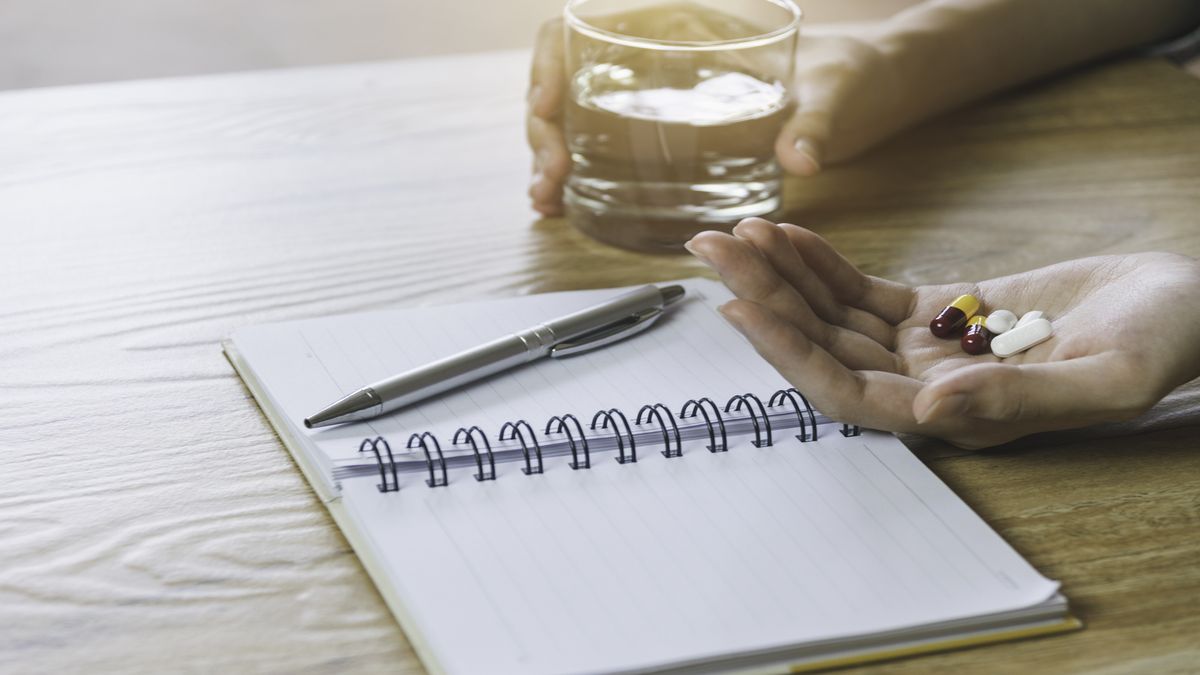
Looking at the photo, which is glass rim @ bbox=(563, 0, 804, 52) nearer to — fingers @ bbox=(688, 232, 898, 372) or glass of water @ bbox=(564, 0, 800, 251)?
glass of water @ bbox=(564, 0, 800, 251)

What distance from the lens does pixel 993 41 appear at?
131 centimetres

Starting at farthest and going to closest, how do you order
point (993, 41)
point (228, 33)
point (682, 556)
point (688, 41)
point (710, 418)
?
1. point (228, 33)
2. point (993, 41)
3. point (688, 41)
4. point (710, 418)
5. point (682, 556)

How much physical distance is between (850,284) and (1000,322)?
0.33ft

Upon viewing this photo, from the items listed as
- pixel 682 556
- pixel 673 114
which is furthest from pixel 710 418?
pixel 673 114

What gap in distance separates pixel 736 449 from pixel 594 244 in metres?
0.36

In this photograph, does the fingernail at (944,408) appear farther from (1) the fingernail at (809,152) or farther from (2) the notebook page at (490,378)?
(1) the fingernail at (809,152)

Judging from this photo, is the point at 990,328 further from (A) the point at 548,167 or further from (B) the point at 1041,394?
(A) the point at 548,167

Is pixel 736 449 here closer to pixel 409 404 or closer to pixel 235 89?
pixel 409 404

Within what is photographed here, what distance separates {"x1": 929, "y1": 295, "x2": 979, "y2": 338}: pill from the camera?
2.52 ft

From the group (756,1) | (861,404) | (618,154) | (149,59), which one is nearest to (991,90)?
(756,1)

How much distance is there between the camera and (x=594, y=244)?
1.01 meters

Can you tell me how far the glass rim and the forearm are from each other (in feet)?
0.93

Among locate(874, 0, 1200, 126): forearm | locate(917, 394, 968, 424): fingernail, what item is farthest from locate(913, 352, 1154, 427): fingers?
locate(874, 0, 1200, 126): forearm

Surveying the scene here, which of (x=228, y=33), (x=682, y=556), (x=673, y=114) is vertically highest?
(x=673, y=114)
